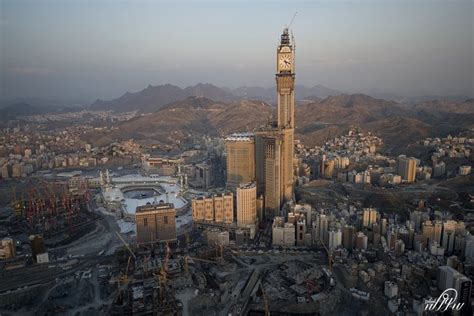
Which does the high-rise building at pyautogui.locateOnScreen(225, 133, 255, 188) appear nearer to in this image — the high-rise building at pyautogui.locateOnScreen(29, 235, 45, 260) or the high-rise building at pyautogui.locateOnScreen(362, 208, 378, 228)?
the high-rise building at pyautogui.locateOnScreen(362, 208, 378, 228)

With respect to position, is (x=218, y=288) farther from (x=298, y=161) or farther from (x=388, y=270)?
(x=298, y=161)

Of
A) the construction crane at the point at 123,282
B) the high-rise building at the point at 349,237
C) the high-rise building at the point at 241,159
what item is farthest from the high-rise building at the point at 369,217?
the construction crane at the point at 123,282

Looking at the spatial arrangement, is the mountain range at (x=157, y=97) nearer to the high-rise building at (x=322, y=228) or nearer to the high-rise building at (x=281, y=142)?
the high-rise building at (x=281, y=142)

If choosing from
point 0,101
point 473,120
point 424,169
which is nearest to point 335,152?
point 424,169

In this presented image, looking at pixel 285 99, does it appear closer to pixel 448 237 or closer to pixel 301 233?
pixel 301 233

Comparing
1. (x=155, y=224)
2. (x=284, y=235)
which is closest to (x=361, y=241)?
(x=284, y=235)

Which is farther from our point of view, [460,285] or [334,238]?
[334,238]

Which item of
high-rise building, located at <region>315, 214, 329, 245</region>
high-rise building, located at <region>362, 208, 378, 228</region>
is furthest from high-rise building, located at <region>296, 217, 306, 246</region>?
high-rise building, located at <region>362, 208, 378, 228</region>
